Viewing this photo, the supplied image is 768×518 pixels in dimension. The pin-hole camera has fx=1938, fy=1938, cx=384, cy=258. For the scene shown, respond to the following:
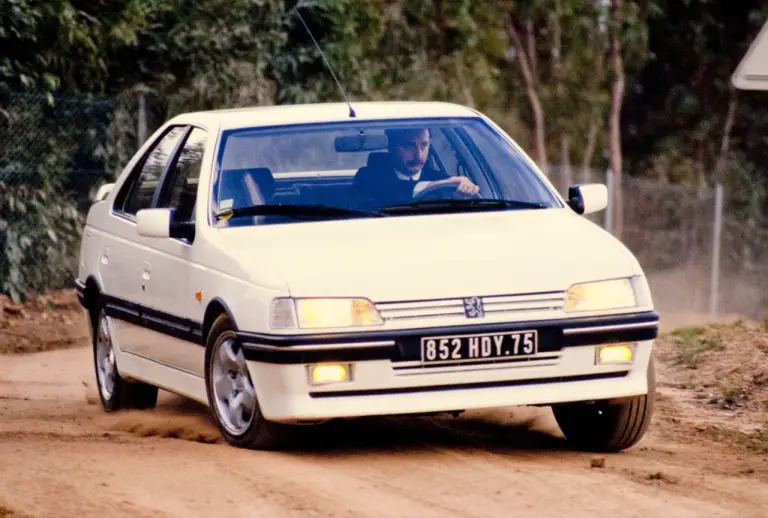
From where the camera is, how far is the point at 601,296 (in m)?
8.12

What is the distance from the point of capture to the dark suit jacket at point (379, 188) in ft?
29.2

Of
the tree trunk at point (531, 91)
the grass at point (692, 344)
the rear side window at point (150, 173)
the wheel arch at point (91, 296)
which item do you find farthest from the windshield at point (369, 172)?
the tree trunk at point (531, 91)

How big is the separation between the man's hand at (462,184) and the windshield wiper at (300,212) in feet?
1.71

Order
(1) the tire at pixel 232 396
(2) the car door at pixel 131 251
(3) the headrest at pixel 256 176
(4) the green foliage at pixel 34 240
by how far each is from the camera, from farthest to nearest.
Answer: (4) the green foliage at pixel 34 240 → (2) the car door at pixel 131 251 → (3) the headrest at pixel 256 176 → (1) the tire at pixel 232 396

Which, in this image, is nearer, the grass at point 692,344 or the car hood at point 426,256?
the car hood at point 426,256

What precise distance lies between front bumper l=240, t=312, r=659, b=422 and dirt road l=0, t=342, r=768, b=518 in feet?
0.87

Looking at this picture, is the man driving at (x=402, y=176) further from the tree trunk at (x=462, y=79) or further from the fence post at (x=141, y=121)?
the tree trunk at (x=462, y=79)

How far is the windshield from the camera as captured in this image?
888 cm

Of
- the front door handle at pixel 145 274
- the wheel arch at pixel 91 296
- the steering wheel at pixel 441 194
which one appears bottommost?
the wheel arch at pixel 91 296

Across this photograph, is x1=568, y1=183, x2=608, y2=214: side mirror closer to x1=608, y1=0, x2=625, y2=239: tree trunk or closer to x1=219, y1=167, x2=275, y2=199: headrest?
x1=219, y1=167, x2=275, y2=199: headrest

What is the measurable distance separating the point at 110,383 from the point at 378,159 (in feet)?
8.00

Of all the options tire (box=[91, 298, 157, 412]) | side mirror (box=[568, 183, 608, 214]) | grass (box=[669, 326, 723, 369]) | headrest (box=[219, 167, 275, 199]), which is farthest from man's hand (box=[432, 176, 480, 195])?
grass (box=[669, 326, 723, 369])

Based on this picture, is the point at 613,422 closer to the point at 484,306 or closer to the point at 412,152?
the point at 484,306

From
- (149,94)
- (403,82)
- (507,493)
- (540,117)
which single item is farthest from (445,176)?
(540,117)
